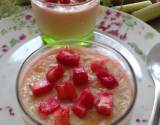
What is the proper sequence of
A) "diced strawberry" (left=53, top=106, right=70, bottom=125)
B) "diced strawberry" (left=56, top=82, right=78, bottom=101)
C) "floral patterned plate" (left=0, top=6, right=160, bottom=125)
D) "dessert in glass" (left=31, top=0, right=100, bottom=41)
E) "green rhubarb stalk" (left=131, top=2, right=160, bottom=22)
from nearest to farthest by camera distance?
1. "diced strawberry" (left=53, top=106, right=70, bottom=125)
2. "diced strawberry" (left=56, top=82, right=78, bottom=101)
3. "floral patterned plate" (left=0, top=6, right=160, bottom=125)
4. "dessert in glass" (left=31, top=0, right=100, bottom=41)
5. "green rhubarb stalk" (left=131, top=2, right=160, bottom=22)

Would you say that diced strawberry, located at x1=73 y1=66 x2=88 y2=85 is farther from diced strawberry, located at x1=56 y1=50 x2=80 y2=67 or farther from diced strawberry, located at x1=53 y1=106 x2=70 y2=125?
diced strawberry, located at x1=53 y1=106 x2=70 y2=125

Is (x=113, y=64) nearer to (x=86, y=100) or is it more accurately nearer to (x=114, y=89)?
(x=114, y=89)

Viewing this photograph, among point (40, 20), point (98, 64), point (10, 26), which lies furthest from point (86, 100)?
point (10, 26)

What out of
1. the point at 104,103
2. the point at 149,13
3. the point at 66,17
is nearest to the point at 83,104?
the point at 104,103

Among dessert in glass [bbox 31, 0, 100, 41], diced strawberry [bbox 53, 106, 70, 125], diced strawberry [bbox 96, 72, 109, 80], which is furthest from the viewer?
dessert in glass [bbox 31, 0, 100, 41]

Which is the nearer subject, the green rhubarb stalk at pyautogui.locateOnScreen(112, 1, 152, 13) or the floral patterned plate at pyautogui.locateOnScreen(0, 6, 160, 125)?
the floral patterned plate at pyautogui.locateOnScreen(0, 6, 160, 125)

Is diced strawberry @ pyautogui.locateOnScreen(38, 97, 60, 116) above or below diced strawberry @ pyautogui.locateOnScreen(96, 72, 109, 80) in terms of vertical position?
below

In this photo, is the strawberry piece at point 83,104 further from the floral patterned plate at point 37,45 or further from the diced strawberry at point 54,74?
the floral patterned plate at point 37,45

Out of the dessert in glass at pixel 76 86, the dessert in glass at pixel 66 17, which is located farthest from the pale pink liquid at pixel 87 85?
the dessert in glass at pixel 66 17

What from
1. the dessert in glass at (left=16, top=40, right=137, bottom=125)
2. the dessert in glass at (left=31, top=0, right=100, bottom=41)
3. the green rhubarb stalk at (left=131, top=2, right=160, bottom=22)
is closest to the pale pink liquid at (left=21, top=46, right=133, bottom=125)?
the dessert in glass at (left=16, top=40, right=137, bottom=125)
